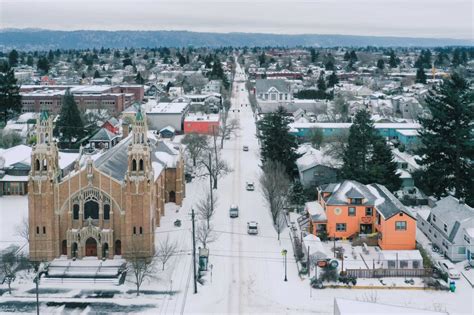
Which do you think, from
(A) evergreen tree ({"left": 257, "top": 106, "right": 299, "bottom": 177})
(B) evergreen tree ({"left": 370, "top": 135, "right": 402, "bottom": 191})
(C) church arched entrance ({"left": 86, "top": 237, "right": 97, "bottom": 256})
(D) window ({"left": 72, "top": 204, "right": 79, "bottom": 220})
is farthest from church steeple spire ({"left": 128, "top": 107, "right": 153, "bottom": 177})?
(B) evergreen tree ({"left": 370, "top": 135, "right": 402, "bottom": 191})

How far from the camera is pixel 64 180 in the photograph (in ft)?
114

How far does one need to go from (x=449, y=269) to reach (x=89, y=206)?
73.3 feet

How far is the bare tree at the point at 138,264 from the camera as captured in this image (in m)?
31.0

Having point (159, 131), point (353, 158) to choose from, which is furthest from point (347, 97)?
point (353, 158)

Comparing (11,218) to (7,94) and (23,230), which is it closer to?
(23,230)

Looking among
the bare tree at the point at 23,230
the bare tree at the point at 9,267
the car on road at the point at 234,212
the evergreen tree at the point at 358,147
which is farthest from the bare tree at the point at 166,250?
the evergreen tree at the point at 358,147

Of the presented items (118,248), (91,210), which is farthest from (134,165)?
(118,248)

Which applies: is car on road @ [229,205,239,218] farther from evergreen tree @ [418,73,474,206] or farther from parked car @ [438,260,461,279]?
parked car @ [438,260,461,279]

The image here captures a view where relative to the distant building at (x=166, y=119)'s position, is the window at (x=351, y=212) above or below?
below

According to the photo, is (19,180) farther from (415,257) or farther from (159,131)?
(415,257)

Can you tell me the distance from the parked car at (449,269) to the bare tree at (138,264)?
57.2 ft

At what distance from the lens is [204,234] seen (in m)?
37.8

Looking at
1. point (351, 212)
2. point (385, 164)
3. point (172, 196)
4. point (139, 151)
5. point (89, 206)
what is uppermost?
point (139, 151)

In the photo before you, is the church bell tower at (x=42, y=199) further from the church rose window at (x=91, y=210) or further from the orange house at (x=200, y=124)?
the orange house at (x=200, y=124)
